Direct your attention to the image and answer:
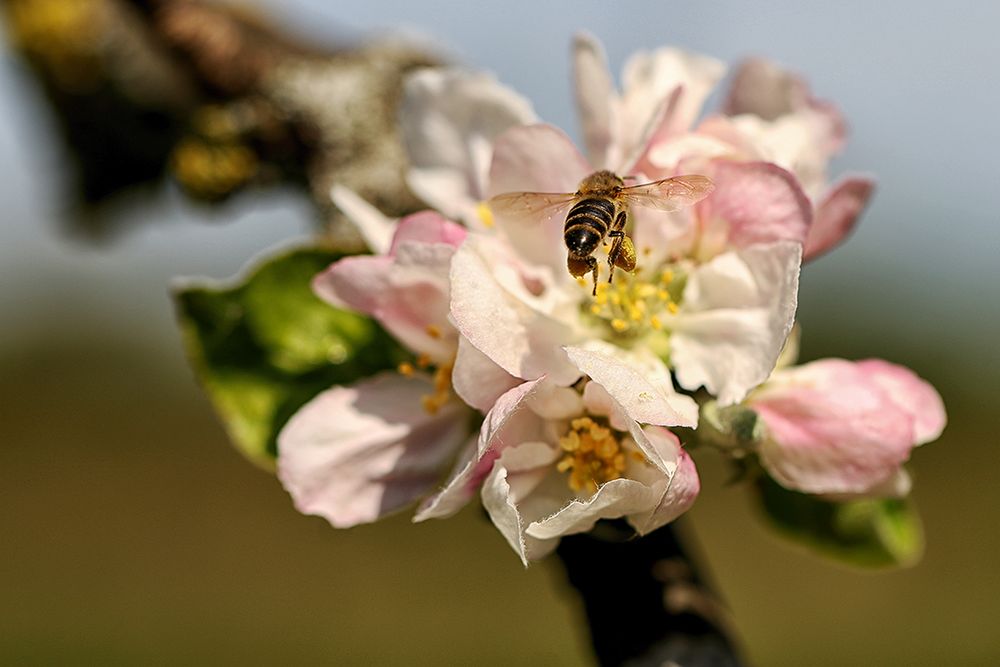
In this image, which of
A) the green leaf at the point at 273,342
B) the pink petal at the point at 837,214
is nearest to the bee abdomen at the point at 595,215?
the pink petal at the point at 837,214

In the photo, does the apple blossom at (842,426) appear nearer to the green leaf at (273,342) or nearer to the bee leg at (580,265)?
the bee leg at (580,265)

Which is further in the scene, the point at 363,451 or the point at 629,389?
the point at 363,451

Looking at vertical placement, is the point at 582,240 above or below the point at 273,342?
above

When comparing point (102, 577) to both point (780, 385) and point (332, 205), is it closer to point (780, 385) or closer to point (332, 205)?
point (332, 205)

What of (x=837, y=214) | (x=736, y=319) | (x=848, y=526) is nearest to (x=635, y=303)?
(x=736, y=319)

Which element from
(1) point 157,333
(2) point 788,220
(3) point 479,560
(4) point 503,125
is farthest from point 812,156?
(1) point 157,333

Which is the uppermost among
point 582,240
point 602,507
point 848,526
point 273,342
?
point 582,240

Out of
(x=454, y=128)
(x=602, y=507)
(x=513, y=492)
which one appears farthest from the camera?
(x=454, y=128)

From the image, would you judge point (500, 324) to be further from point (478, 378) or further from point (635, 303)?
point (635, 303)
